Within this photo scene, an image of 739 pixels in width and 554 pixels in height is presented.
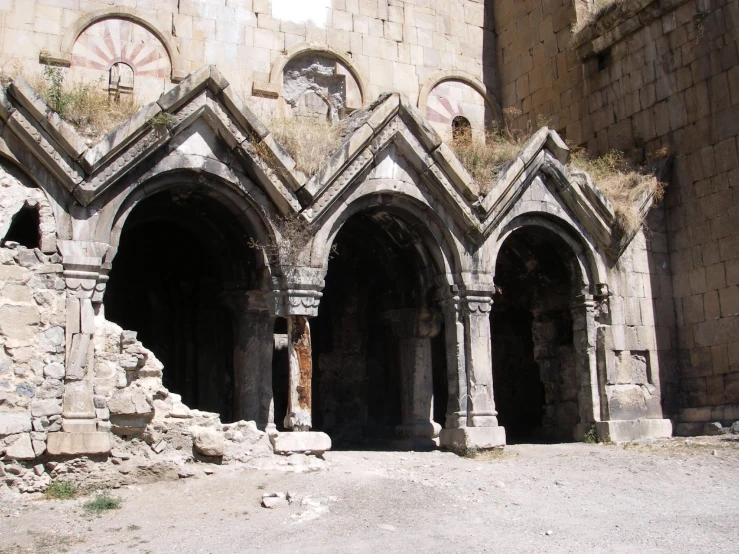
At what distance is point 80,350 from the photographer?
834cm

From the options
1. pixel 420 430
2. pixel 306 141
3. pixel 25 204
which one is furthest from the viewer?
pixel 420 430

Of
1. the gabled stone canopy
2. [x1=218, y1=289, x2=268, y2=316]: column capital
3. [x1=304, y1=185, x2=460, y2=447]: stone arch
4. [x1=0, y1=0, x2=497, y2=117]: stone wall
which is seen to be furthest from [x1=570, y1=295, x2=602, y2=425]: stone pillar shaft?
[x1=0, y1=0, x2=497, y2=117]: stone wall

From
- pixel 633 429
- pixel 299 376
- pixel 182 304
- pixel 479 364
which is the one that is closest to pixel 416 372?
pixel 479 364

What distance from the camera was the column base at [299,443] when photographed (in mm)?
9086

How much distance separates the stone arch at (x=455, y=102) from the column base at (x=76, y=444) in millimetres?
9413

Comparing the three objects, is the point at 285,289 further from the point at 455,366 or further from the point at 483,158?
the point at 483,158

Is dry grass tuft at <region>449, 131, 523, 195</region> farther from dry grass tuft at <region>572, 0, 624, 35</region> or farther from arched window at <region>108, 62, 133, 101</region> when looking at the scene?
arched window at <region>108, 62, 133, 101</region>

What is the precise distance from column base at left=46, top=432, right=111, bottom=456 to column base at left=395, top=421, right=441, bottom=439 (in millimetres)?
4535

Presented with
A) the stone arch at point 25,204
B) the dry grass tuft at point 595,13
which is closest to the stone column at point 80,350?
the stone arch at point 25,204

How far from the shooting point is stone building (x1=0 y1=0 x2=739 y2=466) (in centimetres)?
851

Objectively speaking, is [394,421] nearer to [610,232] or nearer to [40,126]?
[610,232]

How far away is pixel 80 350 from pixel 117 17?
7.35 m

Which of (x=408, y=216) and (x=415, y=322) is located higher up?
(x=408, y=216)

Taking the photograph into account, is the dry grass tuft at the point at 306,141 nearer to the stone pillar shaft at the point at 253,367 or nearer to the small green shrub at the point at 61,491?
the stone pillar shaft at the point at 253,367
